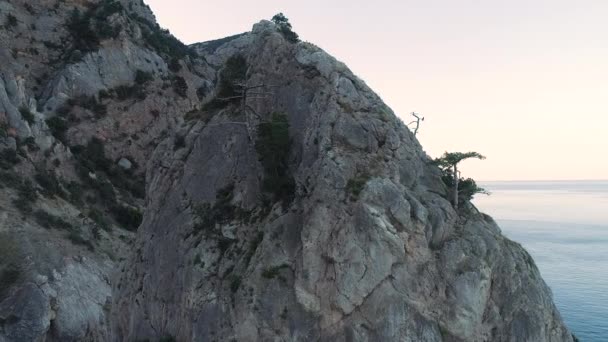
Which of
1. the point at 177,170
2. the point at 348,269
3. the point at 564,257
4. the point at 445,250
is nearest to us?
the point at 348,269

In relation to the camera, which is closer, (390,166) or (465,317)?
(465,317)

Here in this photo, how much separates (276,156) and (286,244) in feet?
26.4

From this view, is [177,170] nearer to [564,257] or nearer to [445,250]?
[445,250]

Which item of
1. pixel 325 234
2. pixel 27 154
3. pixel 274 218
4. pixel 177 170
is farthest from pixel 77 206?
pixel 325 234

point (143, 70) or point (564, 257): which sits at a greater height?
point (143, 70)

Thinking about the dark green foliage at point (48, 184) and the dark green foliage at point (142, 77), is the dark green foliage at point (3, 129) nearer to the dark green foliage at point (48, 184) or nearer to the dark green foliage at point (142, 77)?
the dark green foliage at point (48, 184)

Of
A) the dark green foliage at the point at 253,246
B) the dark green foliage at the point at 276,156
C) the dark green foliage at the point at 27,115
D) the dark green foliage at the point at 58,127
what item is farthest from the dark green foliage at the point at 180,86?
the dark green foliage at the point at 253,246

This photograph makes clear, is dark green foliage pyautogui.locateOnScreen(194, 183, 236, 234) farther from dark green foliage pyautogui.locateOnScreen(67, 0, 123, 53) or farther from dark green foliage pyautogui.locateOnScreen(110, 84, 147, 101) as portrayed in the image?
dark green foliage pyautogui.locateOnScreen(67, 0, 123, 53)

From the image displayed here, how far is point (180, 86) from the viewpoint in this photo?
111 m

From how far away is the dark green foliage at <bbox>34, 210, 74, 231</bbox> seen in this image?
207 ft

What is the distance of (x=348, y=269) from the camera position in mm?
30562

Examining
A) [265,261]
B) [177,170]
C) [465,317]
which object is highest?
[177,170]

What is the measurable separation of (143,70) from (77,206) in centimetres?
4429

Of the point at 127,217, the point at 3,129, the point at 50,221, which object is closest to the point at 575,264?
the point at 127,217
